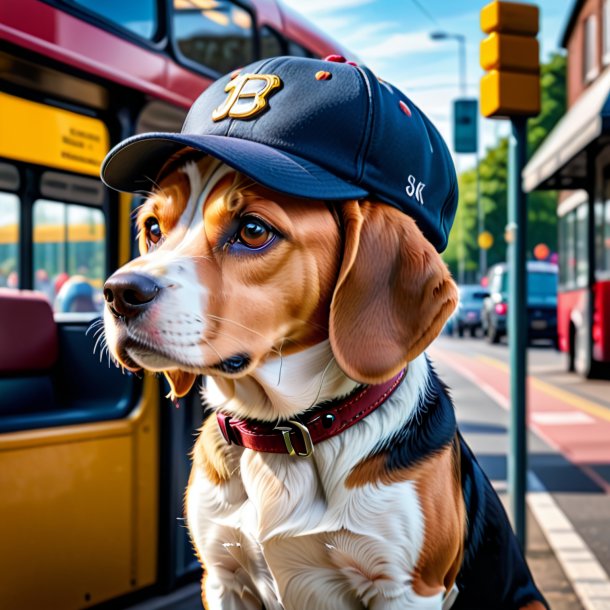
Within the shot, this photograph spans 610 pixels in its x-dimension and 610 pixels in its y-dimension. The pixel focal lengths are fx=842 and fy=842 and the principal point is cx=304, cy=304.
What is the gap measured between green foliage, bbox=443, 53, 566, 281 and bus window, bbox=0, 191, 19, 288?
123ft

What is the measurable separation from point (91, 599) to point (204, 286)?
237cm

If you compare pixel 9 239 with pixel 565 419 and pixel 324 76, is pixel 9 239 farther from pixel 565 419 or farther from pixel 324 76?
pixel 565 419

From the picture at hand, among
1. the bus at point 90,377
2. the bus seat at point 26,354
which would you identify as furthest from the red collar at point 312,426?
the bus seat at point 26,354

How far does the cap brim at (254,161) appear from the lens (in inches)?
60.4

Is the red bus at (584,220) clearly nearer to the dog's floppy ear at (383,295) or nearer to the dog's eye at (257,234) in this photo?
the dog's floppy ear at (383,295)

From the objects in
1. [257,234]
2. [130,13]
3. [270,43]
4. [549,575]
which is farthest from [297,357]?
[270,43]

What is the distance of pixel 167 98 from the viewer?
3783 millimetres

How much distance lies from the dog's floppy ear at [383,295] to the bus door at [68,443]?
153 centimetres

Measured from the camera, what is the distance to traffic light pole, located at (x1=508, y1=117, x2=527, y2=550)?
4.25 metres

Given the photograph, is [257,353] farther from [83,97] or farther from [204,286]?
[83,97]

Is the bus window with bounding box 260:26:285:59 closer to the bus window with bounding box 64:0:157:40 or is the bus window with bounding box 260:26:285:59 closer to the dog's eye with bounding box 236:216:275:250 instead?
the bus window with bounding box 64:0:157:40

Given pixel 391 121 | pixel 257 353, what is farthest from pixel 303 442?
pixel 391 121

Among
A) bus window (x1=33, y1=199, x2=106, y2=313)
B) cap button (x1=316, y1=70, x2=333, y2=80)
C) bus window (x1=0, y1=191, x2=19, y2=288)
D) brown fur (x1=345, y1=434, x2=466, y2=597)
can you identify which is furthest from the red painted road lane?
cap button (x1=316, y1=70, x2=333, y2=80)

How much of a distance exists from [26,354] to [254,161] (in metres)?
2.64
